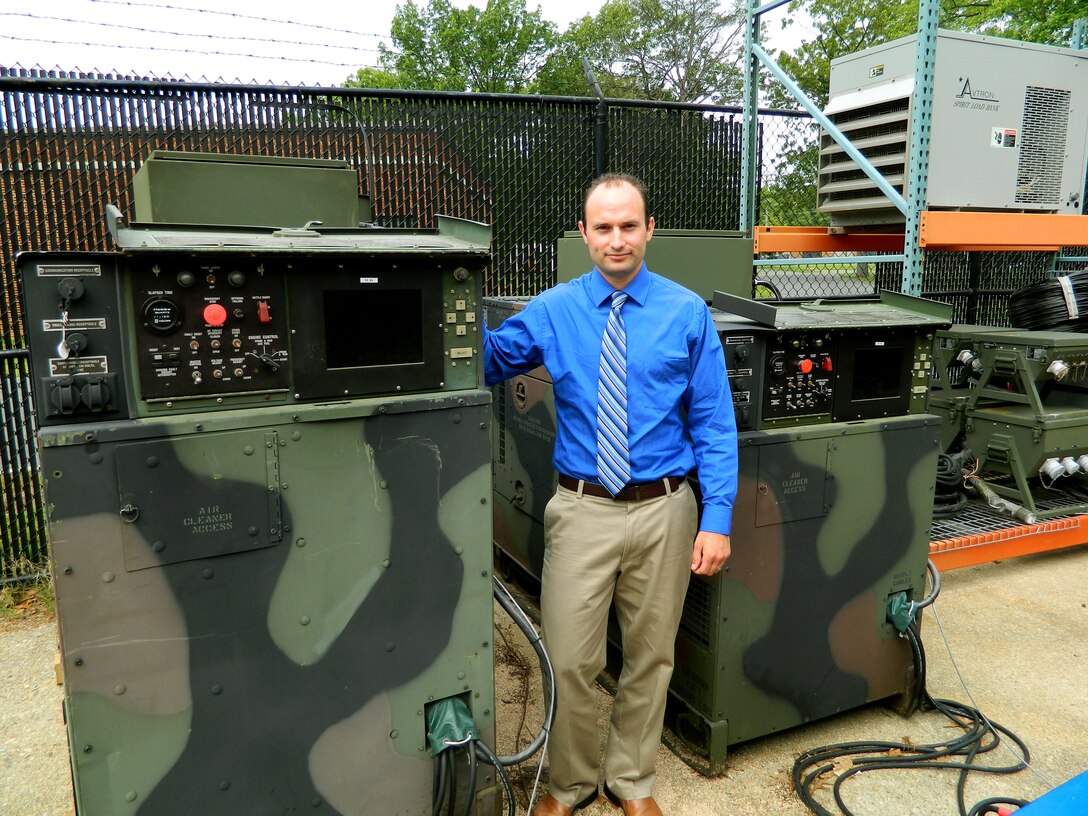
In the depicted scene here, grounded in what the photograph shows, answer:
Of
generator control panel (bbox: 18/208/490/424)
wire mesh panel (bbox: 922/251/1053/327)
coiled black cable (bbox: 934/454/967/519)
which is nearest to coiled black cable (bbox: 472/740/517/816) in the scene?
generator control panel (bbox: 18/208/490/424)

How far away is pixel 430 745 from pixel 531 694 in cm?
117

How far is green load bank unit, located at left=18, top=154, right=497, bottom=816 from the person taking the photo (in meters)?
2.00

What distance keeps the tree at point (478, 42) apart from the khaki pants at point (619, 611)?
3359cm

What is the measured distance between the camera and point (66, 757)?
10.4ft

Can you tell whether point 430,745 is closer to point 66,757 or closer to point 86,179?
point 66,757

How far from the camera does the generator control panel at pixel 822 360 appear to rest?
9.79 ft

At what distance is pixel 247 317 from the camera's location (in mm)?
2148

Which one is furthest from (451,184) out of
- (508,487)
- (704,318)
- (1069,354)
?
(1069,354)

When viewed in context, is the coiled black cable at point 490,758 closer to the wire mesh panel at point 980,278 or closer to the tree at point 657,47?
the wire mesh panel at point 980,278

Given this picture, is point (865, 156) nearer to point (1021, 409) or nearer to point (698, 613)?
point (1021, 409)

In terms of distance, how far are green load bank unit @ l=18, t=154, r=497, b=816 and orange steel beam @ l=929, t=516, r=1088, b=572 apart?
3.15 meters

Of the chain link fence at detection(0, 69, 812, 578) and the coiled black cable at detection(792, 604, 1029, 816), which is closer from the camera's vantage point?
the coiled black cable at detection(792, 604, 1029, 816)

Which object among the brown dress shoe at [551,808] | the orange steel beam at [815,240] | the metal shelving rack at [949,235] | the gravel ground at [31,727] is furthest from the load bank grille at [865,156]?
the gravel ground at [31,727]

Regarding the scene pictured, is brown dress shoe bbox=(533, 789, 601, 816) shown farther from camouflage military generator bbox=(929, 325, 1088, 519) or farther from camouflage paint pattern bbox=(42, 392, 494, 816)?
camouflage military generator bbox=(929, 325, 1088, 519)
